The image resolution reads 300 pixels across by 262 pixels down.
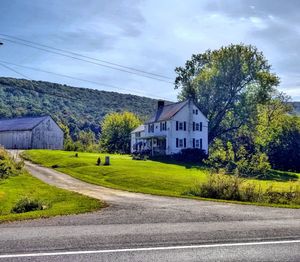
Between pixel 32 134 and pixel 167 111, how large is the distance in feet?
83.3

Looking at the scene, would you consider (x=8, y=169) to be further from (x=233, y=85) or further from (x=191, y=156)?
(x=233, y=85)

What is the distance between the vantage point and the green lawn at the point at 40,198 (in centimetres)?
1502

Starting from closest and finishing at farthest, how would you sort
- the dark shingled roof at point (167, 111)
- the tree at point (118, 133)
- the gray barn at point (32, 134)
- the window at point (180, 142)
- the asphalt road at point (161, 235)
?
1. the asphalt road at point (161, 235)
2. the dark shingled roof at point (167, 111)
3. the window at point (180, 142)
4. the gray barn at point (32, 134)
5. the tree at point (118, 133)

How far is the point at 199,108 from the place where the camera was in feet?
244

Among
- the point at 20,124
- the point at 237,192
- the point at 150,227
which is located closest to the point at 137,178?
the point at 237,192

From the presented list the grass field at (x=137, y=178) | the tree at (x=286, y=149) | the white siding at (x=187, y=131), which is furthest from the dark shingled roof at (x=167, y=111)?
the grass field at (x=137, y=178)

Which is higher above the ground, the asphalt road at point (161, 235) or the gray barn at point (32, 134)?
the gray barn at point (32, 134)

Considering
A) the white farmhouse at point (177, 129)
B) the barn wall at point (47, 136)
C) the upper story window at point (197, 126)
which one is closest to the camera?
the white farmhouse at point (177, 129)

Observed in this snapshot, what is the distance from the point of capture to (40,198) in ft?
71.2

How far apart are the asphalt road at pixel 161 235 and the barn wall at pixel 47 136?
2460 inches

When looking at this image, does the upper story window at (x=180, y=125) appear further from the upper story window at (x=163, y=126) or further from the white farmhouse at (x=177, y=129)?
the upper story window at (x=163, y=126)

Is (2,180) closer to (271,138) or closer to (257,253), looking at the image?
(257,253)

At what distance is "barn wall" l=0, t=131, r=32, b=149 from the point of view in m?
75.1

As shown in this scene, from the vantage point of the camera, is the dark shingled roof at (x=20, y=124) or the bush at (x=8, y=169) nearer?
the bush at (x=8, y=169)
